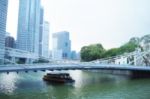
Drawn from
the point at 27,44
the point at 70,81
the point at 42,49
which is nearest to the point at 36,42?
the point at 27,44

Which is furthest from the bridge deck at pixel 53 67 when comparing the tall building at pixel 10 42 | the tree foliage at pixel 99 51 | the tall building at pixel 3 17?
the tall building at pixel 10 42

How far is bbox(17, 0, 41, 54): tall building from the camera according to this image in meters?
119

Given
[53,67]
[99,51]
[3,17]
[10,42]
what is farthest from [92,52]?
[10,42]

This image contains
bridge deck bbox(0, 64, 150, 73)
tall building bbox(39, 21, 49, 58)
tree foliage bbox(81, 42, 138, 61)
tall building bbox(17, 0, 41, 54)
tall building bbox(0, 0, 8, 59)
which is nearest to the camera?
bridge deck bbox(0, 64, 150, 73)

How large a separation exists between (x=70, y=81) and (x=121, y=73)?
25.5 metres

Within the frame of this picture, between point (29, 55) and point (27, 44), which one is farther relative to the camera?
point (27, 44)

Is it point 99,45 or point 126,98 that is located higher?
point 99,45

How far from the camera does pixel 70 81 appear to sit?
37.5 metres

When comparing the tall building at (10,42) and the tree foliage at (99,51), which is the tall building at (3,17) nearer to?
the tree foliage at (99,51)

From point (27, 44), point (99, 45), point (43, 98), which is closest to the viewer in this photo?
point (43, 98)

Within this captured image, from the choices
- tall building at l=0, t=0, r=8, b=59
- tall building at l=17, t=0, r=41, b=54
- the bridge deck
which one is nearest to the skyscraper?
tall building at l=17, t=0, r=41, b=54

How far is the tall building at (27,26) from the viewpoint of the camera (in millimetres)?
119000

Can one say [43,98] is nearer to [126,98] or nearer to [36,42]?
[126,98]

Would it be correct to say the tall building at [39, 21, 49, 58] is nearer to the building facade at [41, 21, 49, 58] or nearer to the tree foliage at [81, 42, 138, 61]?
the building facade at [41, 21, 49, 58]
